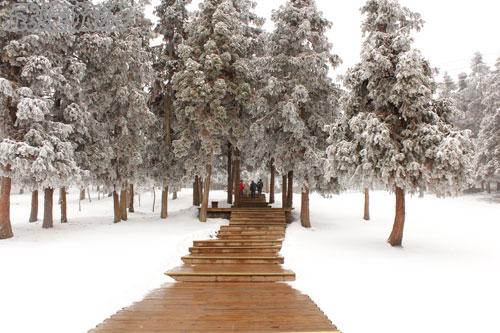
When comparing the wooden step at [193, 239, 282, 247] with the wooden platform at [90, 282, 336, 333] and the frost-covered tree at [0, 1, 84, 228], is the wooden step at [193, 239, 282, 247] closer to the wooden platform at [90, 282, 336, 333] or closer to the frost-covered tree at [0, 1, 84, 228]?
the wooden platform at [90, 282, 336, 333]

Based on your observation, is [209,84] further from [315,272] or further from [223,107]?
[315,272]

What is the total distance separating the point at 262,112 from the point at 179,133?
16.3 feet

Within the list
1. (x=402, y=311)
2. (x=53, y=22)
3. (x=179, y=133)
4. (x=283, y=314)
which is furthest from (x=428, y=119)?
(x=53, y=22)

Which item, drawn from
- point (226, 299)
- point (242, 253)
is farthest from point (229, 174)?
point (226, 299)

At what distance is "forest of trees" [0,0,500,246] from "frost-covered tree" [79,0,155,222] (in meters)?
0.07

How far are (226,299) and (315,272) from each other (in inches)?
154

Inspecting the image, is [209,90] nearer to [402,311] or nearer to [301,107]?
[301,107]

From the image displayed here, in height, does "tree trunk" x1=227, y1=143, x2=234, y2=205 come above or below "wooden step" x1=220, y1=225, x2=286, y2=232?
above

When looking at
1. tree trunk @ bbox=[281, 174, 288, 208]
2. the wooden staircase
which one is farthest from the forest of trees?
the wooden staircase

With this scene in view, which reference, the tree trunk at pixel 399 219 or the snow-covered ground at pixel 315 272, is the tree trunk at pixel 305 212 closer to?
the snow-covered ground at pixel 315 272

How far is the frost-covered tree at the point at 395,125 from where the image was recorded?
47.8 ft

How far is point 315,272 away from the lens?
474 inches

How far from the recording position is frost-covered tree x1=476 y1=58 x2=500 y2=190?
114 ft

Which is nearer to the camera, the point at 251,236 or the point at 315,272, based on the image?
the point at 315,272
